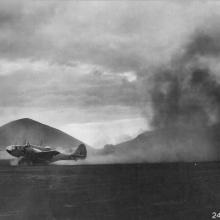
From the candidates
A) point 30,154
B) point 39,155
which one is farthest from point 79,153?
point 30,154

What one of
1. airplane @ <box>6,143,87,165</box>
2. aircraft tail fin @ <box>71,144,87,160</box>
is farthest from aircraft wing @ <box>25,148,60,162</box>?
aircraft tail fin @ <box>71,144,87,160</box>

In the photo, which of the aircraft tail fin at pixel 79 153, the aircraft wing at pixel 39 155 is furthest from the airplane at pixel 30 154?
the aircraft tail fin at pixel 79 153

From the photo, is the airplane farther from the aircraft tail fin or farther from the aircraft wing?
the aircraft tail fin

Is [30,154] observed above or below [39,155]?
above

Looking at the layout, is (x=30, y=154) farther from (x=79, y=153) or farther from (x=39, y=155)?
(x=79, y=153)

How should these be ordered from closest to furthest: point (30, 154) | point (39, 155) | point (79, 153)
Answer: point (30, 154), point (39, 155), point (79, 153)

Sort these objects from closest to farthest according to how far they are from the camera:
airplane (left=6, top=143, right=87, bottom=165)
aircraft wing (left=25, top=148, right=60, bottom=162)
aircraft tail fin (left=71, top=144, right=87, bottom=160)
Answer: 1. airplane (left=6, top=143, right=87, bottom=165)
2. aircraft wing (left=25, top=148, right=60, bottom=162)
3. aircraft tail fin (left=71, top=144, right=87, bottom=160)

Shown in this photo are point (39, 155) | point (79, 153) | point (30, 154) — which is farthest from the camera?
point (79, 153)

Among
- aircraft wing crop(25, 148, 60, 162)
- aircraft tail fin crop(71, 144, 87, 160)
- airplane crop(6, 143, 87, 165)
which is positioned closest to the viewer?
airplane crop(6, 143, 87, 165)

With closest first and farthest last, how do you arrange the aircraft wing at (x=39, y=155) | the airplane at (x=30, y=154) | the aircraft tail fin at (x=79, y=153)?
the airplane at (x=30, y=154), the aircraft wing at (x=39, y=155), the aircraft tail fin at (x=79, y=153)

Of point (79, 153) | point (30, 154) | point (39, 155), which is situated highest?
point (79, 153)

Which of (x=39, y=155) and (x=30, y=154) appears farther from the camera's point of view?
(x=39, y=155)

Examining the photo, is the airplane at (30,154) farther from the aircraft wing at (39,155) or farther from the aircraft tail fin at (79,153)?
the aircraft tail fin at (79,153)
